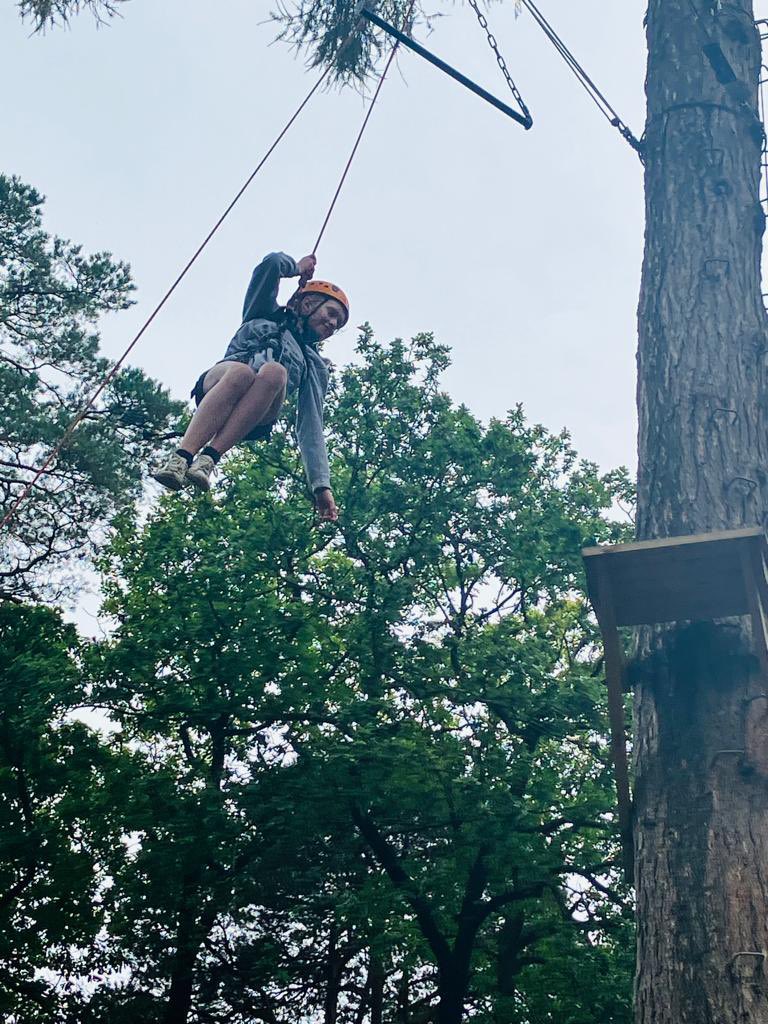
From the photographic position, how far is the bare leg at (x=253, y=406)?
5348 millimetres

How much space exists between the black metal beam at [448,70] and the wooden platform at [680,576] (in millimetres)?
3301

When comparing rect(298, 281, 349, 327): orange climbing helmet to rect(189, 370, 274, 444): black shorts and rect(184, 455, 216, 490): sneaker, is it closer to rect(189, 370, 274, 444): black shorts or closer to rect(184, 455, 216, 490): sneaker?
rect(189, 370, 274, 444): black shorts

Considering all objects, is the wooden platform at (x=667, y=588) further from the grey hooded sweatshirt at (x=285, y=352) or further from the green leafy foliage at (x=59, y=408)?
the green leafy foliage at (x=59, y=408)

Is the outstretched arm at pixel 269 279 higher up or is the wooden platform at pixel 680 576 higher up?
the outstretched arm at pixel 269 279

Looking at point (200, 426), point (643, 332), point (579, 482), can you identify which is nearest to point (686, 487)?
point (643, 332)

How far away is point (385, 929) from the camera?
35.3ft

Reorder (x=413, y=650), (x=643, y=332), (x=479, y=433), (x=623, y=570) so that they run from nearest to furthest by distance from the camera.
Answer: (x=623, y=570), (x=643, y=332), (x=413, y=650), (x=479, y=433)

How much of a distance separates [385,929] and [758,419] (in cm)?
786

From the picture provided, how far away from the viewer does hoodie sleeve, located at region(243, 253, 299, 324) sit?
5.65 meters

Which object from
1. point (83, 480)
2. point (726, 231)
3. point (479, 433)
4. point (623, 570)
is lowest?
point (623, 570)

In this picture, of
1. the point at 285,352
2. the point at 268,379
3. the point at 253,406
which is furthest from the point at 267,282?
the point at 253,406

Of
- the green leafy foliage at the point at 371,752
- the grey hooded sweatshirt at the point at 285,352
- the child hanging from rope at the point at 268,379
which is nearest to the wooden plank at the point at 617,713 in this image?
the child hanging from rope at the point at 268,379

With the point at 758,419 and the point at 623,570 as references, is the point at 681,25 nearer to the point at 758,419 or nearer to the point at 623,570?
the point at 758,419

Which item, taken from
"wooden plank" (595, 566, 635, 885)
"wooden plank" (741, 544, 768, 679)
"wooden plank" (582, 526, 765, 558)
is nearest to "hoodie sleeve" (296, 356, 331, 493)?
"wooden plank" (595, 566, 635, 885)
